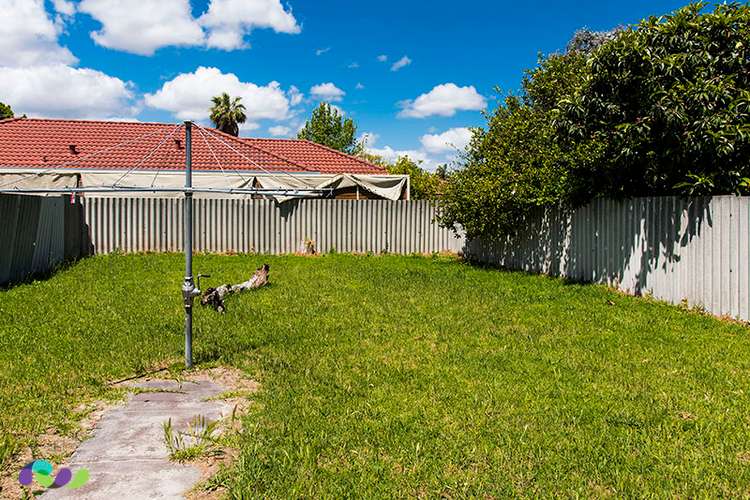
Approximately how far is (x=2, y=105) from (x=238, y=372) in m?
43.9

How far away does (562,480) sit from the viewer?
3189 millimetres

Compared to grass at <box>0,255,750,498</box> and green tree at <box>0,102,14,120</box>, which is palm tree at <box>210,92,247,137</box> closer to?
green tree at <box>0,102,14,120</box>

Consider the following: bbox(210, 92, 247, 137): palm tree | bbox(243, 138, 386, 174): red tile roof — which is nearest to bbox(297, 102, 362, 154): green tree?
bbox(210, 92, 247, 137): palm tree

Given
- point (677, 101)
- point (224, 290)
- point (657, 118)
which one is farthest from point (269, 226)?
point (677, 101)

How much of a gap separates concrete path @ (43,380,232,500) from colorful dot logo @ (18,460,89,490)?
0.04m

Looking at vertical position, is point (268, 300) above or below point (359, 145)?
below

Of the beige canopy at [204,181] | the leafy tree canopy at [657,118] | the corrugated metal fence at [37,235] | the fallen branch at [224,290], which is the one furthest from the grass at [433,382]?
the beige canopy at [204,181]

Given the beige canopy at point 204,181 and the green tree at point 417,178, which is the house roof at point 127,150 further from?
the green tree at point 417,178

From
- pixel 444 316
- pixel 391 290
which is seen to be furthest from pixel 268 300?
pixel 444 316

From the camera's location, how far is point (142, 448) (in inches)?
141

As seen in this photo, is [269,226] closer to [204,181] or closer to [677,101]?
[204,181]

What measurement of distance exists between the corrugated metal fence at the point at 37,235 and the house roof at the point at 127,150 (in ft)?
9.86

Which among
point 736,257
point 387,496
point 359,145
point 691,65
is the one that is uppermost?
point 359,145

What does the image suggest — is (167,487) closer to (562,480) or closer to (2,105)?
(562,480)
